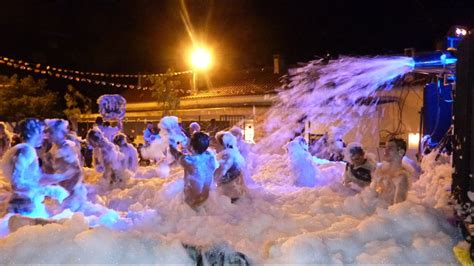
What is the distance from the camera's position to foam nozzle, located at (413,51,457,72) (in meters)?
4.39

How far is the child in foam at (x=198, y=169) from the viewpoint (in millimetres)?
5738

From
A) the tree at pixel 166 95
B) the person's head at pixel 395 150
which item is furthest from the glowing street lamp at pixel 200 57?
the person's head at pixel 395 150

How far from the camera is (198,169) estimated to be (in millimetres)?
5789

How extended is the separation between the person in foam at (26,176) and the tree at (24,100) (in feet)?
77.2

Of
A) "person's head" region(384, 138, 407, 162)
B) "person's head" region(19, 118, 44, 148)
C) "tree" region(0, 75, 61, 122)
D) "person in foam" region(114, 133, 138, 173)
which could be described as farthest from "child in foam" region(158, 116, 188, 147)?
"tree" region(0, 75, 61, 122)

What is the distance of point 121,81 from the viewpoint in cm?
3656

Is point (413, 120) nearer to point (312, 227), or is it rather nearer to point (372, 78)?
point (372, 78)

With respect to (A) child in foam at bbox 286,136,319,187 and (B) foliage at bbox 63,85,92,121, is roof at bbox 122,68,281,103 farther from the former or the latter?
(A) child in foam at bbox 286,136,319,187

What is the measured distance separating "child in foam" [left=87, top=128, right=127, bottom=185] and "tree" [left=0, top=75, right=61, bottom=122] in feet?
67.2

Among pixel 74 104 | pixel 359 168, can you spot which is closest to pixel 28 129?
pixel 359 168

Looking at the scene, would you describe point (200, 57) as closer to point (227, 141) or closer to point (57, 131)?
point (227, 141)

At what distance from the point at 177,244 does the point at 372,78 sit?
6.69 metres

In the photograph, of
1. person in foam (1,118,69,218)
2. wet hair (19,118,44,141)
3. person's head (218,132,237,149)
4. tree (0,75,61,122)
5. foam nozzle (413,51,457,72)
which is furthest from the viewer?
tree (0,75,61,122)

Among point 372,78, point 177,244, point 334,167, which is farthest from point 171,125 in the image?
point 177,244
